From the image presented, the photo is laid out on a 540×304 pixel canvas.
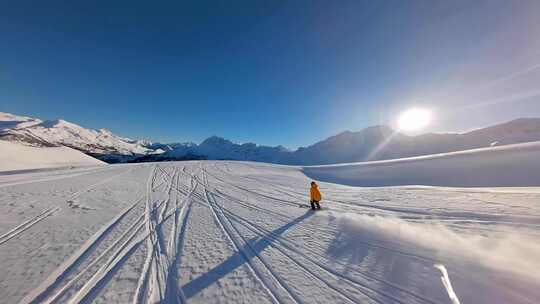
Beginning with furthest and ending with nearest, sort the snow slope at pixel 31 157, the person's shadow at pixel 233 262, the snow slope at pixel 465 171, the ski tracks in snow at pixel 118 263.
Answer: the snow slope at pixel 31 157 < the snow slope at pixel 465 171 < the person's shadow at pixel 233 262 < the ski tracks in snow at pixel 118 263

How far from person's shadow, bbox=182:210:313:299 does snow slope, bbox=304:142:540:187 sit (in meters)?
17.7

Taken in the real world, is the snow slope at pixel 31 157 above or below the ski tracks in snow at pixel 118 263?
above

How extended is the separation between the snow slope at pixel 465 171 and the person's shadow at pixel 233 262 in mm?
17655

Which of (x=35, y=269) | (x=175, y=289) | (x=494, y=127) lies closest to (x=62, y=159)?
(x=35, y=269)

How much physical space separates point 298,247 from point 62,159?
49.9m

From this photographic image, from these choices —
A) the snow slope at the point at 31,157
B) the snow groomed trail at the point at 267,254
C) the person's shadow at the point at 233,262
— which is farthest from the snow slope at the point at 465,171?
the snow slope at the point at 31,157

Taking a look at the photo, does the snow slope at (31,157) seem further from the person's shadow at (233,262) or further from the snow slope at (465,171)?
the snow slope at (465,171)

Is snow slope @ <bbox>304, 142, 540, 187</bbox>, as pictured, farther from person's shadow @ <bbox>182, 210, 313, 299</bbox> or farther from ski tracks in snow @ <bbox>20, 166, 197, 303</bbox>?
ski tracks in snow @ <bbox>20, 166, 197, 303</bbox>

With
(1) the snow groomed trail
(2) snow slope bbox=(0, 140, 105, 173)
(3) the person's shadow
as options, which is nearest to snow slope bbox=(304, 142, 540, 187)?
(1) the snow groomed trail

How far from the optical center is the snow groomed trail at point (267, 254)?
3389mm

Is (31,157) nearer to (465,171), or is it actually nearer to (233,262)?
(233,262)

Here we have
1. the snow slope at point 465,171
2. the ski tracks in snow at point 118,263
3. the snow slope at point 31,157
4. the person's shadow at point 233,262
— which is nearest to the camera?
the ski tracks in snow at point 118,263

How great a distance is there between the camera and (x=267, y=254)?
4730 mm

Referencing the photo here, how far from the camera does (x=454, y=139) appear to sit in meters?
130
